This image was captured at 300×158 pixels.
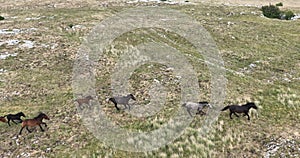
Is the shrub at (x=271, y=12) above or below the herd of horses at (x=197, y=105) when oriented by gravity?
above

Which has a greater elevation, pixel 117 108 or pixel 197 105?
pixel 197 105

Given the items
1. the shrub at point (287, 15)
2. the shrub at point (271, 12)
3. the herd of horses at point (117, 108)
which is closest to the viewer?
the herd of horses at point (117, 108)

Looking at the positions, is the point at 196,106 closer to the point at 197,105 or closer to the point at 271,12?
the point at 197,105

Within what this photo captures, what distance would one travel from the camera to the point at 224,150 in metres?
16.4

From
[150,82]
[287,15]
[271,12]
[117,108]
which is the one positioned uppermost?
[271,12]

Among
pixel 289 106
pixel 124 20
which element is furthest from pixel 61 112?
pixel 124 20

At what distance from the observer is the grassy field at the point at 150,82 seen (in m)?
16.8

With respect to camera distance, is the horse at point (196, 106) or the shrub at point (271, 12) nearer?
the horse at point (196, 106)

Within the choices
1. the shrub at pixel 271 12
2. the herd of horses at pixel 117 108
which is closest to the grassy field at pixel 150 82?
the herd of horses at pixel 117 108

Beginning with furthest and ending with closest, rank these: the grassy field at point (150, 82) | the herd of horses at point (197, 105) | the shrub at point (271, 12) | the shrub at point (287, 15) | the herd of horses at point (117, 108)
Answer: the shrub at point (271, 12), the shrub at point (287, 15), the herd of horses at point (197, 105), the herd of horses at point (117, 108), the grassy field at point (150, 82)

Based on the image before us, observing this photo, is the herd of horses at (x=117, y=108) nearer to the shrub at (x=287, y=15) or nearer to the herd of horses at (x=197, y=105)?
the herd of horses at (x=197, y=105)

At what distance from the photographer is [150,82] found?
24.4m

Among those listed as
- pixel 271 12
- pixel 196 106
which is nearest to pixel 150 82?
pixel 196 106

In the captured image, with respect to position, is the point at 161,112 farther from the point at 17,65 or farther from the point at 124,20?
the point at 124,20
